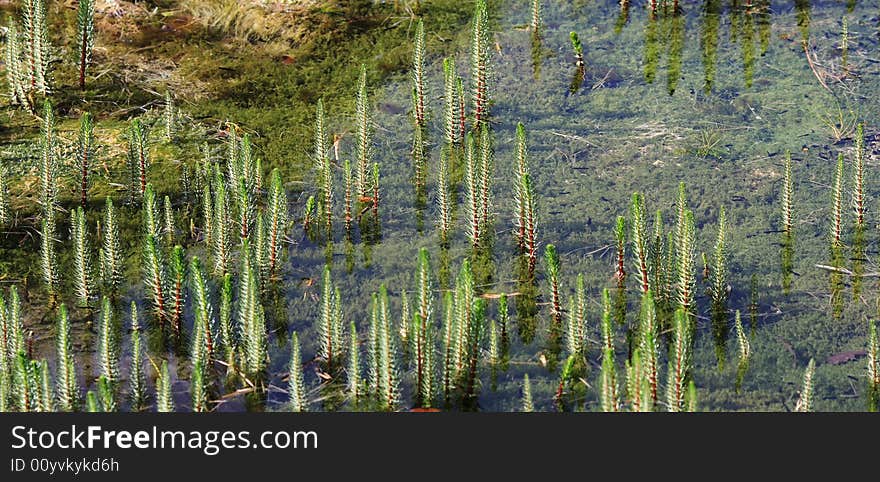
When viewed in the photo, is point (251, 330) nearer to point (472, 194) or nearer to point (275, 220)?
point (275, 220)

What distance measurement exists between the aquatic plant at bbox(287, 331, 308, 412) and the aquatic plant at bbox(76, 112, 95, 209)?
2.91 m

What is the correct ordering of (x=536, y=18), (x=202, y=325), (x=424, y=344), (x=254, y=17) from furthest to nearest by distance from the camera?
(x=254, y=17), (x=536, y=18), (x=202, y=325), (x=424, y=344)

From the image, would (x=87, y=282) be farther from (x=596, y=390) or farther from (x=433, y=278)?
(x=596, y=390)

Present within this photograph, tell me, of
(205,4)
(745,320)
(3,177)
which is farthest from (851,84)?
(3,177)

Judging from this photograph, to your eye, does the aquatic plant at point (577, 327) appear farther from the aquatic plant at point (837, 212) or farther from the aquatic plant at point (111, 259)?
the aquatic plant at point (111, 259)

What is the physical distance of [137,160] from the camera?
11.6 meters

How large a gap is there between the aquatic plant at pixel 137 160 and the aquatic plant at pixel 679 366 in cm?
429

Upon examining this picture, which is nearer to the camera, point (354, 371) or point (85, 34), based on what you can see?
point (354, 371)

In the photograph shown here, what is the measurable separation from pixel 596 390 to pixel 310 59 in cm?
501

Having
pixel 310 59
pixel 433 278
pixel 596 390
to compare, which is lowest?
pixel 596 390

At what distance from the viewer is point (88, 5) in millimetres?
12938

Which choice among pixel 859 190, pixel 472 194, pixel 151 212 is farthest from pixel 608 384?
pixel 151 212

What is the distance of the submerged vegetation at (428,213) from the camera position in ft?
31.6

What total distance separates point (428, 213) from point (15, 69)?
390 centimetres
